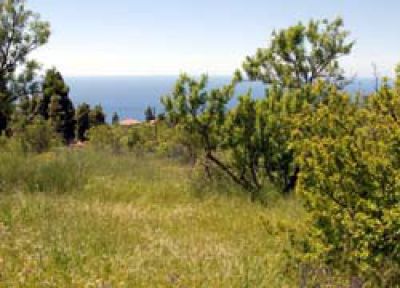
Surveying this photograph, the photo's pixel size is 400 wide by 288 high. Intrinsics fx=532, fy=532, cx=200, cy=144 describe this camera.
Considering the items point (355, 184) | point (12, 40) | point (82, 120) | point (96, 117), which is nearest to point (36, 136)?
point (12, 40)

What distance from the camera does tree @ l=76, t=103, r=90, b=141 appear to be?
60.5 metres

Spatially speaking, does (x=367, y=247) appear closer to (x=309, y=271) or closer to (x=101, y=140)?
(x=309, y=271)

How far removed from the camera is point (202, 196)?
13781mm

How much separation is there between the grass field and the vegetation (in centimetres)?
3

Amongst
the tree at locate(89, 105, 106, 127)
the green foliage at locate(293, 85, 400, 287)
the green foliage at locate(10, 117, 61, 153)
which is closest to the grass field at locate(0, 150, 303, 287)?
the green foliage at locate(293, 85, 400, 287)

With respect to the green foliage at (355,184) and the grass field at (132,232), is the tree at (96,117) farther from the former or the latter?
the green foliage at (355,184)

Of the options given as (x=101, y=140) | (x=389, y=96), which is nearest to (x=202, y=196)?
(x=389, y=96)

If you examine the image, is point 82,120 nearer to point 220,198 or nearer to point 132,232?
point 220,198

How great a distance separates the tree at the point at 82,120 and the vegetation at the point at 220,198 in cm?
4027

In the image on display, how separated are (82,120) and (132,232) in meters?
54.1

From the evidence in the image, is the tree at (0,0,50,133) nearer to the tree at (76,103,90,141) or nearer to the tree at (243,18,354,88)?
the tree at (243,18,354,88)

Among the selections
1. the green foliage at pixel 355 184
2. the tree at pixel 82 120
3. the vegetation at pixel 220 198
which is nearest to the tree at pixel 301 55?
the vegetation at pixel 220 198

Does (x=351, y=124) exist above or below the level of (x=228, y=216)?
above

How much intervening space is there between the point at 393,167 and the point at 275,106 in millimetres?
8251
